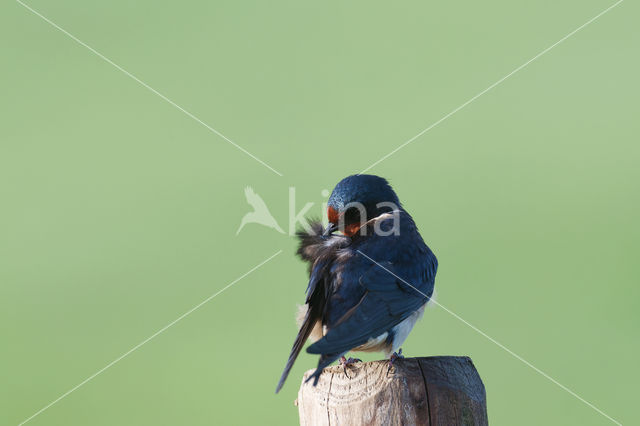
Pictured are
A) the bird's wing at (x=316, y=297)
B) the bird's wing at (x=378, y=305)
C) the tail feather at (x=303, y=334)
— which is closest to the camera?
the bird's wing at (x=378, y=305)

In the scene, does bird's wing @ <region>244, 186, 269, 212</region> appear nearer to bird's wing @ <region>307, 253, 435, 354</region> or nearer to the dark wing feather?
the dark wing feather

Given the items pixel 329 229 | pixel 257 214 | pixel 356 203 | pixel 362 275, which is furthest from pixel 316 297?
pixel 257 214

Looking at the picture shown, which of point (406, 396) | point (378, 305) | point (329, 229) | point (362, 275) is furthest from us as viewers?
point (329, 229)

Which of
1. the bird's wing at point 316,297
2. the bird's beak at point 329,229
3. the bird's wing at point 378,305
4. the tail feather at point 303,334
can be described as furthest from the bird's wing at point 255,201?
the tail feather at point 303,334

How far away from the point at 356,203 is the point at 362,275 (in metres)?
0.65

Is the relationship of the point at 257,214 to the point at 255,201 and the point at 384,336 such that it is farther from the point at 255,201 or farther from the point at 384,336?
the point at 384,336

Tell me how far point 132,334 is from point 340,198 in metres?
5.00

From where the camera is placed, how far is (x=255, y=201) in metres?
9.23

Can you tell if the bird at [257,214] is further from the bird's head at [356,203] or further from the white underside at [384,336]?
the white underside at [384,336]

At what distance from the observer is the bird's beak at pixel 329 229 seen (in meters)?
4.26

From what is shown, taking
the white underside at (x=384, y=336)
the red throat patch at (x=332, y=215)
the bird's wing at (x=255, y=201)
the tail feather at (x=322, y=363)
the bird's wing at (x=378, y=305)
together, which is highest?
the red throat patch at (x=332, y=215)

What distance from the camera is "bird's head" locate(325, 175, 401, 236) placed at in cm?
430

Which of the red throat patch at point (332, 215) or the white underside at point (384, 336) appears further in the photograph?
the red throat patch at point (332, 215)

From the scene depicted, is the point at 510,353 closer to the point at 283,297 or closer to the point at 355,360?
the point at 283,297
